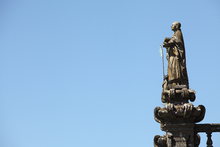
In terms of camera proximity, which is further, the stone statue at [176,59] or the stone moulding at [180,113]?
the stone statue at [176,59]

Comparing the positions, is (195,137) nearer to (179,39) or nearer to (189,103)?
(189,103)

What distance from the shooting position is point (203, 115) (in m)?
13.5

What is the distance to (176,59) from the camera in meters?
14.3

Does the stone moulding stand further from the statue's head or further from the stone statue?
the statue's head

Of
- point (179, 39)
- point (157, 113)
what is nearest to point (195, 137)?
point (157, 113)

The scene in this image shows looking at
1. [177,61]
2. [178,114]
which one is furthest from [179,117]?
[177,61]

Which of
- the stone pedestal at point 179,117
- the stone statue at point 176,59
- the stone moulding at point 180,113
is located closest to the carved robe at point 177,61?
the stone statue at point 176,59

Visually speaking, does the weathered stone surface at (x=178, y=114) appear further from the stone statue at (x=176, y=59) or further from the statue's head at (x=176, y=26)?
the statue's head at (x=176, y=26)

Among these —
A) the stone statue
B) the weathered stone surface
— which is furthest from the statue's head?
the weathered stone surface

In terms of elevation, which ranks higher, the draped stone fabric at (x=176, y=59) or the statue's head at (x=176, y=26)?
the statue's head at (x=176, y=26)

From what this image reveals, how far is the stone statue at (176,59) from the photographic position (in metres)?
14.0

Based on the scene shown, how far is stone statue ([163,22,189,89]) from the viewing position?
14.0 metres

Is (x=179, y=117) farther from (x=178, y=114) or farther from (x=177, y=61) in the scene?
(x=177, y=61)

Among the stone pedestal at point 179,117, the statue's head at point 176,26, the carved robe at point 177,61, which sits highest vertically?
the statue's head at point 176,26
